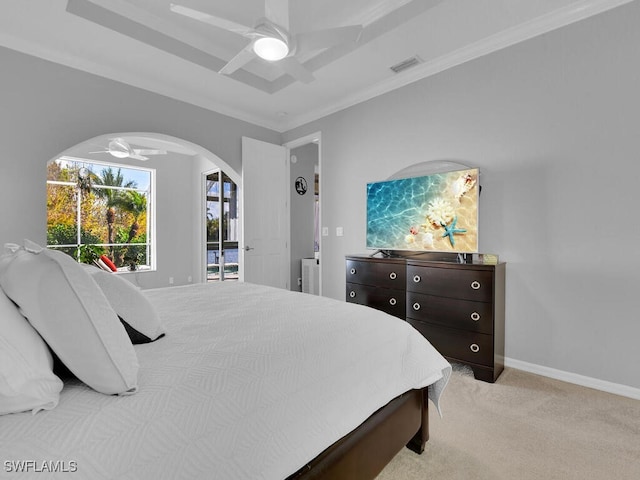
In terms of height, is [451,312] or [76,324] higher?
[76,324]

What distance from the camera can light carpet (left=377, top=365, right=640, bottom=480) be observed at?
149cm

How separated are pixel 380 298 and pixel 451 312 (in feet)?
2.30

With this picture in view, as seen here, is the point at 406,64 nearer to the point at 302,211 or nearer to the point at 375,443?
the point at 302,211

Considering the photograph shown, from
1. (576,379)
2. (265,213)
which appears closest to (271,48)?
(265,213)

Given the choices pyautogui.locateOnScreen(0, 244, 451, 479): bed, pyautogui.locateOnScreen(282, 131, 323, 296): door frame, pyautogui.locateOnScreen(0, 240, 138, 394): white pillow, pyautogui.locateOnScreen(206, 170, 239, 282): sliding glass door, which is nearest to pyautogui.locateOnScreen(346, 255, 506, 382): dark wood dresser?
pyautogui.locateOnScreen(0, 244, 451, 479): bed

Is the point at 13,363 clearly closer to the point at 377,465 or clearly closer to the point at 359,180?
the point at 377,465

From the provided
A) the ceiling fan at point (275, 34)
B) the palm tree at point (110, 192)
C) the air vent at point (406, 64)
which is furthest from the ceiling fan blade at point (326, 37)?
the palm tree at point (110, 192)

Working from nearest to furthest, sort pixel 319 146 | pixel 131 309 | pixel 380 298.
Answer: pixel 131 309
pixel 380 298
pixel 319 146

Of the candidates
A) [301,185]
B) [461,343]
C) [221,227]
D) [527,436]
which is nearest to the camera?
[527,436]

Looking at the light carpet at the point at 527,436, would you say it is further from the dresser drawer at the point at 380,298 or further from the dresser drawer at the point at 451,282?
the dresser drawer at the point at 380,298

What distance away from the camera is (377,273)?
3.11 meters

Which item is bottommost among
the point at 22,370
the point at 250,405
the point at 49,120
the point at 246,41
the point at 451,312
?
the point at 451,312

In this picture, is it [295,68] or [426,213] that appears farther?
[426,213]

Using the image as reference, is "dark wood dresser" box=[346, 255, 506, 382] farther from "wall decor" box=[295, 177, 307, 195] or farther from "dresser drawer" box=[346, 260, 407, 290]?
"wall decor" box=[295, 177, 307, 195]
